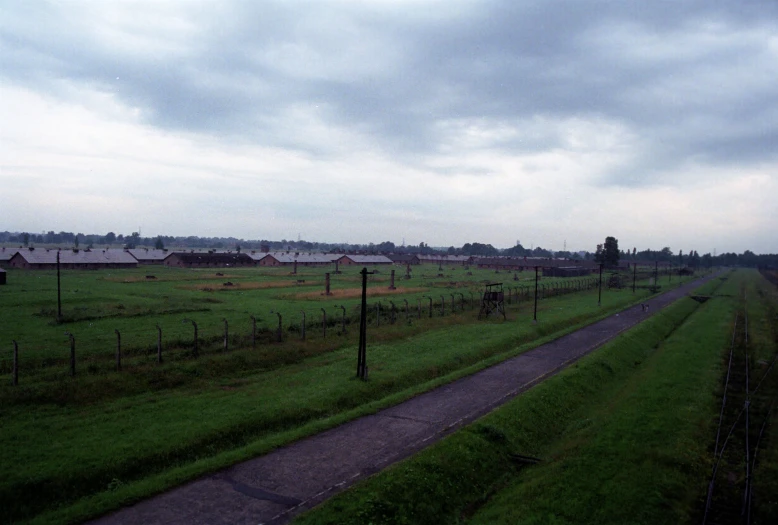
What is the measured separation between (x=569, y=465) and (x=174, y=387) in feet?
45.6

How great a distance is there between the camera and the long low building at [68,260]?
3469 inches

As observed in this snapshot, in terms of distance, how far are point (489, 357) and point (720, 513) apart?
1555 cm

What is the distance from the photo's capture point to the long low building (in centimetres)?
8812

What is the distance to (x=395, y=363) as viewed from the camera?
80.7 ft

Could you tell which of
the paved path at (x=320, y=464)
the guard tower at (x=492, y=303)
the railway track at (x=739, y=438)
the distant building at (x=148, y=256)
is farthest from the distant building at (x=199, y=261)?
the railway track at (x=739, y=438)

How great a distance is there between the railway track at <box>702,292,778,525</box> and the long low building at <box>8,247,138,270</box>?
298ft

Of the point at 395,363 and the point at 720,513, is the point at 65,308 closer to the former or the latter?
the point at 395,363

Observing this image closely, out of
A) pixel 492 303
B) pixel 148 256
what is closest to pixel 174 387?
pixel 492 303

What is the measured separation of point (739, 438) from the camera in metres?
17.9

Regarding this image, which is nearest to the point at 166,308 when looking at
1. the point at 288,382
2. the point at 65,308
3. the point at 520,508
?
the point at 65,308

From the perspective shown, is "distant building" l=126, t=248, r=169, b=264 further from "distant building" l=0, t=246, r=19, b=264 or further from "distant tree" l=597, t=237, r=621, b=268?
"distant tree" l=597, t=237, r=621, b=268

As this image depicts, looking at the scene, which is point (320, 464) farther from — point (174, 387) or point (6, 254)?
point (6, 254)

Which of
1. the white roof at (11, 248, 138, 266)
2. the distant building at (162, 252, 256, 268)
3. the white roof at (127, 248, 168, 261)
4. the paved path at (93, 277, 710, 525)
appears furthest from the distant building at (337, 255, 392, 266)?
the paved path at (93, 277, 710, 525)

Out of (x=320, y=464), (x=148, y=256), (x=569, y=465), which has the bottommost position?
(x=569, y=465)
